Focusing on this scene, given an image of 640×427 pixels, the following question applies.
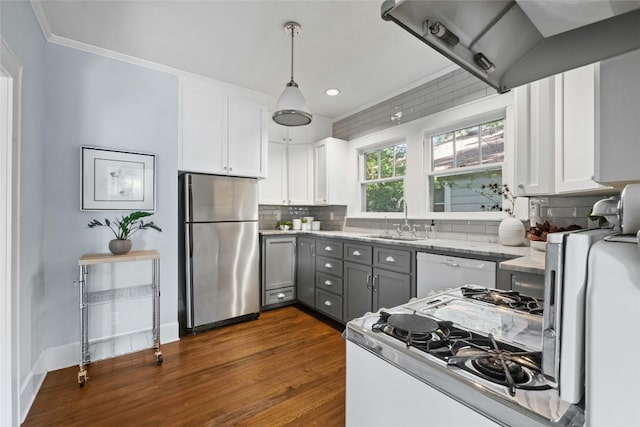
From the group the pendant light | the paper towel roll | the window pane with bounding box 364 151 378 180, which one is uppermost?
the pendant light

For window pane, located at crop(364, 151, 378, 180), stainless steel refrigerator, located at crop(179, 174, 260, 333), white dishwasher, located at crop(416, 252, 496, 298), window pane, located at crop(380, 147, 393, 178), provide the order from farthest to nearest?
1. window pane, located at crop(364, 151, 378, 180)
2. window pane, located at crop(380, 147, 393, 178)
3. stainless steel refrigerator, located at crop(179, 174, 260, 333)
4. white dishwasher, located at crop(416, 252, 496, 298)

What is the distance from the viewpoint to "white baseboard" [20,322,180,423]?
73.3 inches

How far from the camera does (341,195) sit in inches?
165

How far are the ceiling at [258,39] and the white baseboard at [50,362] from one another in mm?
2521

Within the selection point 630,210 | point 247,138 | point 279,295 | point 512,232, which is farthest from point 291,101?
point 279,295

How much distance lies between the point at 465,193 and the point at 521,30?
2.58 meters

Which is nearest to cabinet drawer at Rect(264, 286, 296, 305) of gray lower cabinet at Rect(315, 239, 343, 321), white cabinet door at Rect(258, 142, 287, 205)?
gray lower cabinet at Rect(315, 239, 343, 321)

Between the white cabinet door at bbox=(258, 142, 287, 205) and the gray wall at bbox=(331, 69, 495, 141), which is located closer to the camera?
the gray wall at bbox=(331, 69, 495, 141)

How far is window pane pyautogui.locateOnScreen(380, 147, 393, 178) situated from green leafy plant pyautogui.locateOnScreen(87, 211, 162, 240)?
268 cm

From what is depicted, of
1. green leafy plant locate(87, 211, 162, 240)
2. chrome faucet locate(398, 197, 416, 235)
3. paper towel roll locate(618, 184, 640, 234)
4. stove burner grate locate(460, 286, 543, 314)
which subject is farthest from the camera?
chrome faucet locate(398, 197, 416, 235)

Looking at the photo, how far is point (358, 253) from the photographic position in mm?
3041

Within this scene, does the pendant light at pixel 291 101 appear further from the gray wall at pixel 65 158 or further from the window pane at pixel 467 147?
the window pane at pixel 467 147

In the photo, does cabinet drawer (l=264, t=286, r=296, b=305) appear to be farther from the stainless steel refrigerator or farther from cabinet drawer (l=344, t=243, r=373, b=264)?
cabinet drawer (l=344, t=243, r=373, b=264)

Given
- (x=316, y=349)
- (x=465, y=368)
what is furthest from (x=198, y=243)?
(x=465, y=368)
